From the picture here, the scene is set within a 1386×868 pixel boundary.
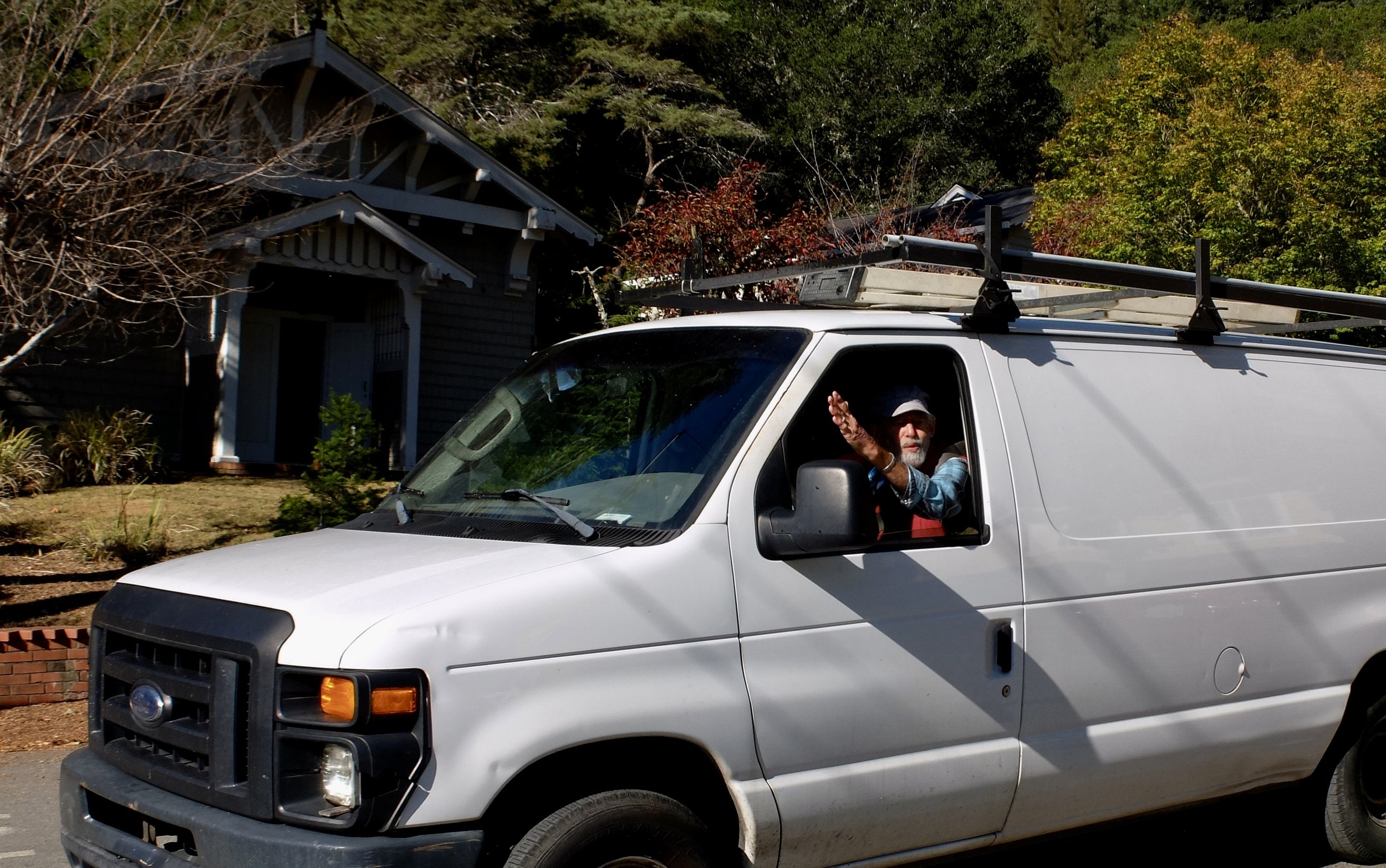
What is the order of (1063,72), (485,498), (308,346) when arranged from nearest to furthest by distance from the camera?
(485,498) < (308,346) < (1063,72)

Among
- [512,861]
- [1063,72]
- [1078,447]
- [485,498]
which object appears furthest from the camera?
[1063,72]

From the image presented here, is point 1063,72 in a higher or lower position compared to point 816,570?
higher

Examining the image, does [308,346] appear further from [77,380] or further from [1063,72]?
[1063,72]

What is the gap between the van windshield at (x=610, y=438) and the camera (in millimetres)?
3697

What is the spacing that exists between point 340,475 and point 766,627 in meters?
6.15

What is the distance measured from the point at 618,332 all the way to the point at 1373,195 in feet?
58.1

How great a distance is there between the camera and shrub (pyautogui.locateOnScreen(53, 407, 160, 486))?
13.4m

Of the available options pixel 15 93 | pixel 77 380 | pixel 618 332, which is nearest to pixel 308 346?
pixel 77 380

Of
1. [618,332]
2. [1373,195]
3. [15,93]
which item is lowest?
[618,332]

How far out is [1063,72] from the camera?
54969 mm

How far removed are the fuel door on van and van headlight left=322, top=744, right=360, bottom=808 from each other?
1.10m

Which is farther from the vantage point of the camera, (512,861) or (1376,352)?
(1376,352)

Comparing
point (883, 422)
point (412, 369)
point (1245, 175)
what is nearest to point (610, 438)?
point (883, 422)

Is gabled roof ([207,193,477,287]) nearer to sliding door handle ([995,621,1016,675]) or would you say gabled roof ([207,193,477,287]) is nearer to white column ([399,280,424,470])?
white column ([399,280,424,470])
